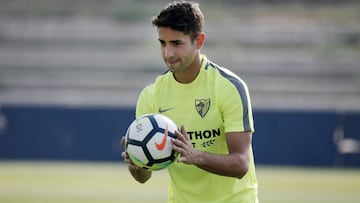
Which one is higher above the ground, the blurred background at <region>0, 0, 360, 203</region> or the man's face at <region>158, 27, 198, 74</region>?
the man's face at <region>158, 27, 198, 74</region>

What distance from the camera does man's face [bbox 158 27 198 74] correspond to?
19.1ft

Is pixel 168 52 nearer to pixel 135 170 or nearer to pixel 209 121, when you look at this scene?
pixel 209 121

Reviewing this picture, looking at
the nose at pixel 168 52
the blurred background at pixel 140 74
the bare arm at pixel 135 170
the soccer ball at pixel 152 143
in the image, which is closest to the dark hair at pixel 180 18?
the nose at pixel 168 52

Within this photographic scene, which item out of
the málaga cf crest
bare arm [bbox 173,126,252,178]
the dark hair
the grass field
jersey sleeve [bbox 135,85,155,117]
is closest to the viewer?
bare arm [bbox 173,126,252,178]

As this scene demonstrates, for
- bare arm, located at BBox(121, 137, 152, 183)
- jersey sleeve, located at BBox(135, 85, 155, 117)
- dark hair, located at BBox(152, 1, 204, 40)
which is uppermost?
dark hair, located at BBox(152, 1, 204, 40)

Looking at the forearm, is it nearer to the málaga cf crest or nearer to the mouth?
the málaga cf crest

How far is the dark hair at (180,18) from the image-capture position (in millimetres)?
5812

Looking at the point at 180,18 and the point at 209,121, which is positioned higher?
the point at 180,18

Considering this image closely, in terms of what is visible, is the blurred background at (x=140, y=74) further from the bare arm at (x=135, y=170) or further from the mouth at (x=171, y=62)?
the mouth at (x=171, y=62)

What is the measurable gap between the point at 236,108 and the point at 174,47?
61cm


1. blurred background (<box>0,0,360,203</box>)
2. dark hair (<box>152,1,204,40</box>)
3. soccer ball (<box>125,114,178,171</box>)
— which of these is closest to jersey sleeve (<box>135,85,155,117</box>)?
soccer ball (<box>125,114,178,171</box>)

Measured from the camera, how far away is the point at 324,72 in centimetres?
3484

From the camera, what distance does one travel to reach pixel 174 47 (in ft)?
19.2

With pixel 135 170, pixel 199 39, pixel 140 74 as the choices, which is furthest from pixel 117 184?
pixel 140 74
